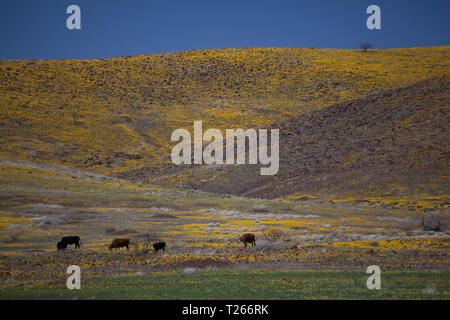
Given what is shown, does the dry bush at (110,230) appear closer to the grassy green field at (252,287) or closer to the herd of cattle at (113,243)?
the herd of cattle at (113,243)

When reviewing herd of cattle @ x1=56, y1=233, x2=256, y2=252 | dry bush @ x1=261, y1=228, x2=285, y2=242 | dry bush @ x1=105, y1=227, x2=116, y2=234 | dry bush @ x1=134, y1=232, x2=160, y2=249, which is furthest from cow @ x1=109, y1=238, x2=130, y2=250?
dry bush @ x1=261, y1=228, x2=285, y2=242

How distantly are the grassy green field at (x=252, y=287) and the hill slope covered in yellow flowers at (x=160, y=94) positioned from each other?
123 feet

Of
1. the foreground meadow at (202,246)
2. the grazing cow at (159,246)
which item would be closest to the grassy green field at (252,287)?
the foreground meadow at (202,246)

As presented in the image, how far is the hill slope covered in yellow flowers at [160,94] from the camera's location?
224 ft

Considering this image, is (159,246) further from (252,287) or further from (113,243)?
(252,287)

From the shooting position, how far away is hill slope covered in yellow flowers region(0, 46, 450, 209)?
6825 cm

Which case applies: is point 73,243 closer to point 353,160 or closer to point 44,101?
point 353,160

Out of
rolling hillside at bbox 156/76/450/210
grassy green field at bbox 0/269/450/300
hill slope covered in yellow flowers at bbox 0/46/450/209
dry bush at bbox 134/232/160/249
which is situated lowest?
grassy green field at bbox 0/269/450/300

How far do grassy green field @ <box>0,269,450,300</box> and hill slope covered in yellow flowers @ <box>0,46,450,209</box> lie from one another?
37467 millimetres

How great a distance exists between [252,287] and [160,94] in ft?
266

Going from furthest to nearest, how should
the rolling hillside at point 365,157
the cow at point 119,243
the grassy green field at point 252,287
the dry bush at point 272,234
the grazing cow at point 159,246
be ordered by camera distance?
the rolling hillside at point 365,157 → the dry bush at point 272,234 → the cow at point 119,243 → the grazing cow at point 159,246 → the grassy green field at point 252,287

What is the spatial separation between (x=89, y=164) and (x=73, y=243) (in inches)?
1689

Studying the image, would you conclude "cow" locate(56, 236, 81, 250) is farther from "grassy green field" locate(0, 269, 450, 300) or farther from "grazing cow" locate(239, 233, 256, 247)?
"grazing cow" locate(239, 233, 256, 247)
